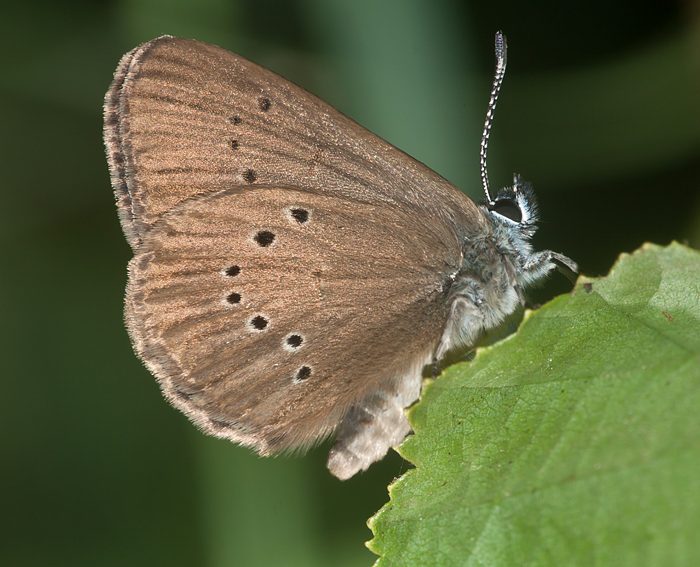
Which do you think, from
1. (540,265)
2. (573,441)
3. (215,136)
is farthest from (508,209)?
(573,441)

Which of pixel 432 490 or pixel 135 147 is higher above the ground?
pixel 135 147

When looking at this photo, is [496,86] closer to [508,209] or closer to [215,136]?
[508,209]

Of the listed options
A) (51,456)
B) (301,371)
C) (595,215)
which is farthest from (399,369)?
(51,456)

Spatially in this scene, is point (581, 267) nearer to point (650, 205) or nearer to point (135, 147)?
point (650, 205)

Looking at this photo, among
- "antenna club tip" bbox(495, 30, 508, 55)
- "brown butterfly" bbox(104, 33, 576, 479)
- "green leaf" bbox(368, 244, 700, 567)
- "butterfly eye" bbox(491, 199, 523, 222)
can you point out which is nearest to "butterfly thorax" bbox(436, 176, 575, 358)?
"butterfly eye" bbox(491, 199, 523, 222)

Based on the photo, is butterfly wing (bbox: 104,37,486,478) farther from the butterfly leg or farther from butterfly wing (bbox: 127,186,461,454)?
the butterfly leg
